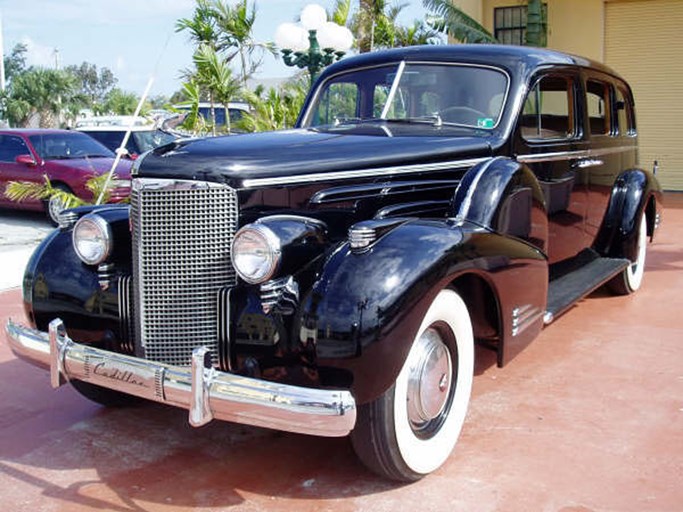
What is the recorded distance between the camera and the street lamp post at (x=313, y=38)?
10023mm

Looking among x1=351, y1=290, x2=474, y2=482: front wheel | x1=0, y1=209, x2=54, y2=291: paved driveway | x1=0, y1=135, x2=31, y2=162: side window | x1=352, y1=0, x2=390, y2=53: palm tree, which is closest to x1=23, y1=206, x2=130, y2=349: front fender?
x1=351, y1=290, x2=474, y2=482: front wheel

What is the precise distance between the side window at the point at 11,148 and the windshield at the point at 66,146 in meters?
0.16

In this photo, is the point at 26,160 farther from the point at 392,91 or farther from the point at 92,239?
the point at 92,239

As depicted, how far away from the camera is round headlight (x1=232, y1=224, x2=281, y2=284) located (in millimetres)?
2918

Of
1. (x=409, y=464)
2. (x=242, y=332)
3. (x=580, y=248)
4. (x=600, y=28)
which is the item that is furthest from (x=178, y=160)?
(x=600, y=28)

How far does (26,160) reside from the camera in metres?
11.4

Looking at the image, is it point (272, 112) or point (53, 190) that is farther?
point (272, 112)

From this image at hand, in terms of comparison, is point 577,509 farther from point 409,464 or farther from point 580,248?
point 580,248

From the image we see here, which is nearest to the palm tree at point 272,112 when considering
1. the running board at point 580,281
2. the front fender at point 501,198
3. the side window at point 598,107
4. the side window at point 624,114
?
the side window at point 624,114

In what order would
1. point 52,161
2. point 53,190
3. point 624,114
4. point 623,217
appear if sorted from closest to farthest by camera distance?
1. point 623,217
2. point 624,114
3. point 53,190
4. point 52,161

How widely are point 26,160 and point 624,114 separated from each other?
341 inches

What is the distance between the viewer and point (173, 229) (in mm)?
3084

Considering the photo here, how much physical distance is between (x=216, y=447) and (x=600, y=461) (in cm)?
173

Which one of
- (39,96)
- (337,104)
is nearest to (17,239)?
(337,104)
